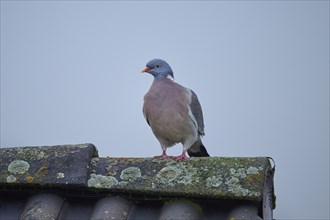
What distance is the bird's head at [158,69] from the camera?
6507 millimetres

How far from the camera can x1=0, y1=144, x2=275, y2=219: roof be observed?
3.34 meters

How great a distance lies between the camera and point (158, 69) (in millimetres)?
6535

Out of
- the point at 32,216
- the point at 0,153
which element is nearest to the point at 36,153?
the point at 0,153

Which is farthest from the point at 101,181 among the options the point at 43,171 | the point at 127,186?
the point at 43,171

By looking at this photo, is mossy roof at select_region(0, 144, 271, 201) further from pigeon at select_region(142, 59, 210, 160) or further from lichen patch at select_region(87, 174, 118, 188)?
pigeon at select_region(142, 59, 210, 160)

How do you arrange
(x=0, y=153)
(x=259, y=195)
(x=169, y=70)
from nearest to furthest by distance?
(x=259, y=195)
(x=0, y=153)
(x=169, y=70)

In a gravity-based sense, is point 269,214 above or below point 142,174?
below

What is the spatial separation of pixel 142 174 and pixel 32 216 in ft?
2.10

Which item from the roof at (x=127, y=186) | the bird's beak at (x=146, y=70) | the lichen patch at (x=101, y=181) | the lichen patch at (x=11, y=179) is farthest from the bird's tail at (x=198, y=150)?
the lichen patch at (x=11, y=179)

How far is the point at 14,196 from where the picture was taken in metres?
3.64

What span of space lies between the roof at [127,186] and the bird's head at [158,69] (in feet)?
9.22

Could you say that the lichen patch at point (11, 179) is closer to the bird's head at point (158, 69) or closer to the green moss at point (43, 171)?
the green moss at point (43, 171)

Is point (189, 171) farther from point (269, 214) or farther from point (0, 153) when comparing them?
point (0, 153)

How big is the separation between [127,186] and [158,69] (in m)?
3.13
